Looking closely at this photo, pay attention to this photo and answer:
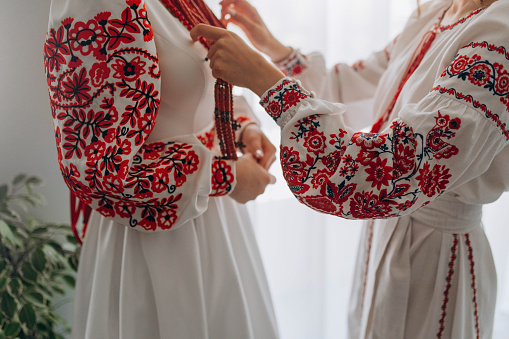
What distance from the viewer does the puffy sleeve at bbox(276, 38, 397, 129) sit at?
110 cm

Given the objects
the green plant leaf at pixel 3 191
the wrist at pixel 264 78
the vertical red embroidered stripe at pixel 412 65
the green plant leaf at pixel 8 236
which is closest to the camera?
the wrist at pixel 264 78

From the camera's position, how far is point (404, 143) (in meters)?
0.64

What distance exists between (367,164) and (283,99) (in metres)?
0.16

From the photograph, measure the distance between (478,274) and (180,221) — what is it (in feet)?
1.92

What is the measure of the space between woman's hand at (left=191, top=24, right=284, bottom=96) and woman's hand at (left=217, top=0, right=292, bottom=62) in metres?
0.27

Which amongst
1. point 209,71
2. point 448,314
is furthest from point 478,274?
point 209,71

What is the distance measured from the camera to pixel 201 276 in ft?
2.43

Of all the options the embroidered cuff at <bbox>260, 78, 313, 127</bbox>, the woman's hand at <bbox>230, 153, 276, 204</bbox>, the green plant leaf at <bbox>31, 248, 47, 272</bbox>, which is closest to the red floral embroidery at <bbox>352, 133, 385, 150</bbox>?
the embroidered cuff at <bbox>260, 78, 313, 127</bbox>

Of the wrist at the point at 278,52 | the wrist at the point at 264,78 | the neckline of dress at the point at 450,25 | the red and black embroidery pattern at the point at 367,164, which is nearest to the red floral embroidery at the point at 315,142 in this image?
the red and black embroidery pattern at the point at 367,164

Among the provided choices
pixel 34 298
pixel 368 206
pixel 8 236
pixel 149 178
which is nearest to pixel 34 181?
pixel 8 236

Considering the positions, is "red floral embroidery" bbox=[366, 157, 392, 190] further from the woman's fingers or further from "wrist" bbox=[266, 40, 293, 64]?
"wrist" bbox=[266, 40, 293, 64]

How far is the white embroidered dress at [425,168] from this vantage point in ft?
2.03

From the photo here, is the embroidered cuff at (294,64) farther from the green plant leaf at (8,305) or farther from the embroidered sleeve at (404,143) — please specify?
the green plant leaf at (8,305)

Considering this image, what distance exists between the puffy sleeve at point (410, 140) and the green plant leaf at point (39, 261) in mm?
672
